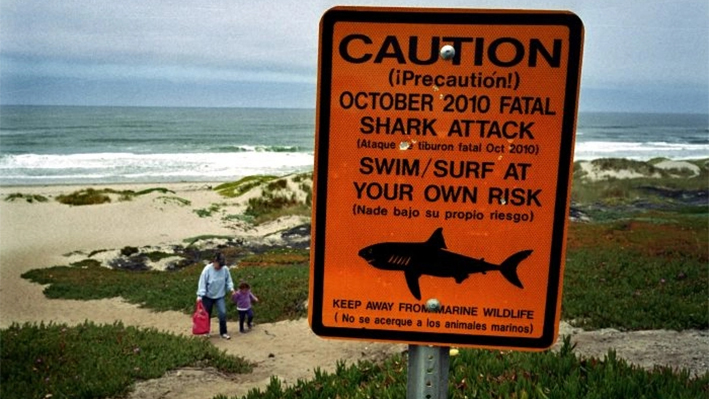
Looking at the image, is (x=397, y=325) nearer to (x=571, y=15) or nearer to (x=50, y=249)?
(x=571, y=15)

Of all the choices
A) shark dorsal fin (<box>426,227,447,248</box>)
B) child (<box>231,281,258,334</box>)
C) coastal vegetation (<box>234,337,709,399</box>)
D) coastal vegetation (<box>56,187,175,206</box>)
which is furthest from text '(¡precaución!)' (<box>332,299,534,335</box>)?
coastal vegetation (<box>56,187,175,206</box>)

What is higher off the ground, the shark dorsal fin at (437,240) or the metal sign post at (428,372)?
the shark dorsal fin at (437,240)

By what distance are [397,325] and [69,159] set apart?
197 ft

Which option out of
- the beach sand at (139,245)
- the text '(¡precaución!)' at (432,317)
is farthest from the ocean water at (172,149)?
the text '(¡precaución!)' at (432,317)

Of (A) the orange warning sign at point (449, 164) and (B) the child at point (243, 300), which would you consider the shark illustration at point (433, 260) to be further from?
(B) the child at point (243, 300)

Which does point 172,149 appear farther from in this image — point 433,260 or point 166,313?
point 433,260

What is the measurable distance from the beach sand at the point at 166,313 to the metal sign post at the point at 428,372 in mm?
6922

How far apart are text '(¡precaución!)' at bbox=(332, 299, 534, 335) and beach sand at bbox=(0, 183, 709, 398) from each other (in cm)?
688

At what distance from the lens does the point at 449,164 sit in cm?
162

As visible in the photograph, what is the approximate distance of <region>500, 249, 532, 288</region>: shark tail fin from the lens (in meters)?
1.61

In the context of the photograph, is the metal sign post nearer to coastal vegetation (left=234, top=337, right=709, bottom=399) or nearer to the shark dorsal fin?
the shark dorsal fin

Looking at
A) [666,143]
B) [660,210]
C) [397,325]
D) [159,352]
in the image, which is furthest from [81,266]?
[666,143]

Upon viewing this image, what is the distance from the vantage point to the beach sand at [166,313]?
29.9 feet

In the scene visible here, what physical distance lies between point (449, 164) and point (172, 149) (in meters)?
67.3
